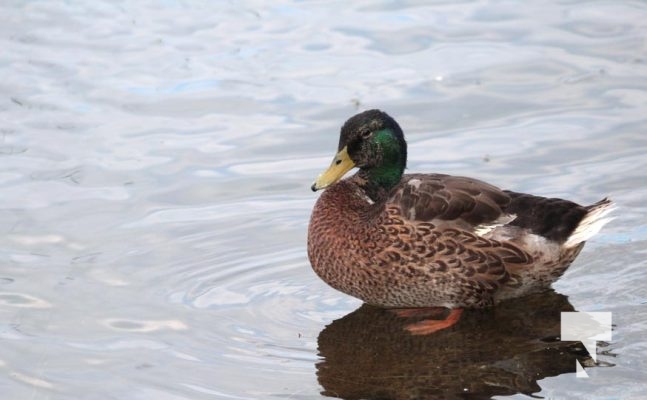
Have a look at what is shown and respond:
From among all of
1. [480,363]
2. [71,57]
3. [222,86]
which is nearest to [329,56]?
[222,86]

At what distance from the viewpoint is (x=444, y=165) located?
8.78 metres

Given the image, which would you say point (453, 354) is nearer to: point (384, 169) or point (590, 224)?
point (590, 224)

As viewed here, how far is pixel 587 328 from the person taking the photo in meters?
6.52

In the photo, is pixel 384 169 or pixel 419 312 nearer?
pixel 419 312

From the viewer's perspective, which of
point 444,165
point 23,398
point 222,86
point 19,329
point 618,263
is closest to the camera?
point 23,398

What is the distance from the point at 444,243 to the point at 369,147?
73 centimetres

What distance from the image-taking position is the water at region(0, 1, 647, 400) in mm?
6254

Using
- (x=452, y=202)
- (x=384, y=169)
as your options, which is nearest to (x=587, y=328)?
(x=452, y=202)

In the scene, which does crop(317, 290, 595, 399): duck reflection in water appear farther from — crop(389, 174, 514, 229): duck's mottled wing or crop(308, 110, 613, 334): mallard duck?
crop(389, 174, 514, 229): duck's mottled wing

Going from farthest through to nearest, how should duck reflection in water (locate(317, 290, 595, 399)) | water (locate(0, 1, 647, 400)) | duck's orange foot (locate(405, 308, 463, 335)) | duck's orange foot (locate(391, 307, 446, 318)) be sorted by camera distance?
duck's orange foot (locate(391, 307, 446, 318))
duck's orange foot (locate(405, 308, 463, 335))
water (locate(0, 1, 647, 400))
duck reflection in water (locate(317, 290, 595, 399))

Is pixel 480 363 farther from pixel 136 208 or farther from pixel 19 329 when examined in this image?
pixel 136 208

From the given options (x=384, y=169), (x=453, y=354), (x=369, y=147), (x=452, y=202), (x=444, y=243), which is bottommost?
(x=453, y=354)

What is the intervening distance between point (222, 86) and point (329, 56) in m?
1.06

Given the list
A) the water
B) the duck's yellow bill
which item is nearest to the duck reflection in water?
the water
